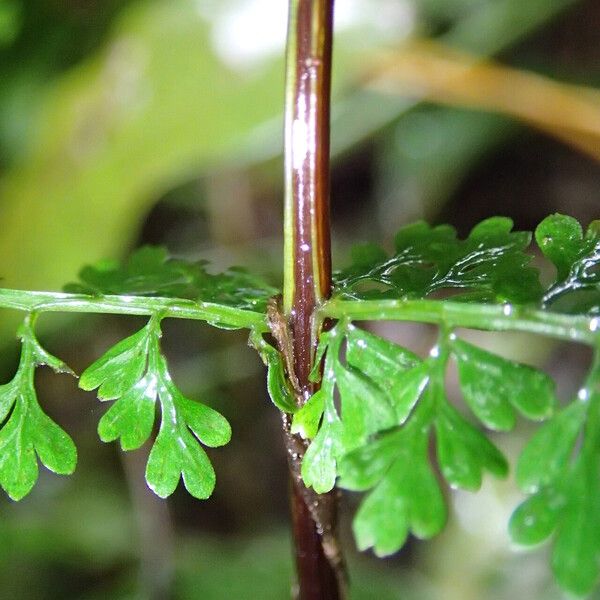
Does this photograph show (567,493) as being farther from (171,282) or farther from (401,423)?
(171,282)

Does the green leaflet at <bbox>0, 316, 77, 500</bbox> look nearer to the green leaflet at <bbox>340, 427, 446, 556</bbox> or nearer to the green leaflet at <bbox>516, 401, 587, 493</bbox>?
the green leaflet at <bbox>340, 427, 446, 556</bbox>

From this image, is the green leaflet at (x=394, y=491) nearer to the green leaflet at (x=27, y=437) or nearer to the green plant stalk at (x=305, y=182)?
the green plant stalk at (x=305, y=182)

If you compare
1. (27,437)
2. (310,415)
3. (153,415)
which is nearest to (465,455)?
(310,415)

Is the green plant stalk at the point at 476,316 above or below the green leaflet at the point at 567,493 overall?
above

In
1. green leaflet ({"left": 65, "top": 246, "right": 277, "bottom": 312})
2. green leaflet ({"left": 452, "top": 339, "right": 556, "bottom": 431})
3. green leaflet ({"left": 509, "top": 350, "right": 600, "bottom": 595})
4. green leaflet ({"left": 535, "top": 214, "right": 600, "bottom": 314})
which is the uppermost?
green leaflet ({"left": 65, "top": 246, "right": 277, "bottom": 312})

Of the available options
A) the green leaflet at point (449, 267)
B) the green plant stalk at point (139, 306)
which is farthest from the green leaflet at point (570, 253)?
the green plant stalk at point (139, 306)

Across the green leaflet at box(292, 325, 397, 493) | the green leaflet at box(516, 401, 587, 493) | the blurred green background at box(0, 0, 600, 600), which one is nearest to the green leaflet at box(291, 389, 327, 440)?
the green leaflet at box(292, 325, 397, 493)

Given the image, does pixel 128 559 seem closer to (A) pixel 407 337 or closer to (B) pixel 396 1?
(A) pixel 407 337
